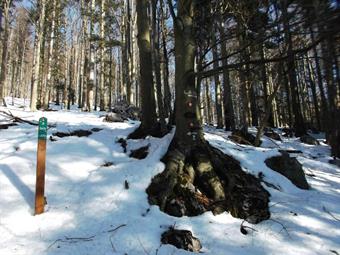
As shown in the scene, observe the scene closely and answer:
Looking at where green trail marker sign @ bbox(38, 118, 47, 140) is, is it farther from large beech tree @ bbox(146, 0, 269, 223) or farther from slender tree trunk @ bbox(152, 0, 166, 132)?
slender tree trunk @ bbox(152, 0, 166, 132)

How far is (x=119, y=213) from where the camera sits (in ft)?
14.8

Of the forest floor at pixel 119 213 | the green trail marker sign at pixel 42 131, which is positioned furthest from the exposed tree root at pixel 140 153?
the green trail marker sign at pixel 42 131

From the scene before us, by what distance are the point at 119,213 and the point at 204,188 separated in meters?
1.53

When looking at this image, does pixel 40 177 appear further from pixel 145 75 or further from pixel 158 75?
pixel 158 75

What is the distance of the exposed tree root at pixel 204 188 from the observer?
15.9 feet

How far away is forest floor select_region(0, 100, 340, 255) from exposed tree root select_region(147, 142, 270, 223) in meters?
0.15

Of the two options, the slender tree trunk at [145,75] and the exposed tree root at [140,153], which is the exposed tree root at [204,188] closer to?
the exposed tree root at [140,153]

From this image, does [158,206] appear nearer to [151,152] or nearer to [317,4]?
[151,152]

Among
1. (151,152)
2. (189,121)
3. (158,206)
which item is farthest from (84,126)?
(158,206)

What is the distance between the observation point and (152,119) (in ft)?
25.4

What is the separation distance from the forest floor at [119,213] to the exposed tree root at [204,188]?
0.15 m

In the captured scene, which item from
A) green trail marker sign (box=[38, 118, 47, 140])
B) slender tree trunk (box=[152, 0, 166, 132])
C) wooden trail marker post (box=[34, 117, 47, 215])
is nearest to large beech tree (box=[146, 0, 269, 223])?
wooden trail marker post (box=[34, 117, 47, 215])

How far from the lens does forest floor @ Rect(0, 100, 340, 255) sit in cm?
393

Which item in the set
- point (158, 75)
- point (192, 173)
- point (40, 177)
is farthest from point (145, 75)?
point (40, 177)
